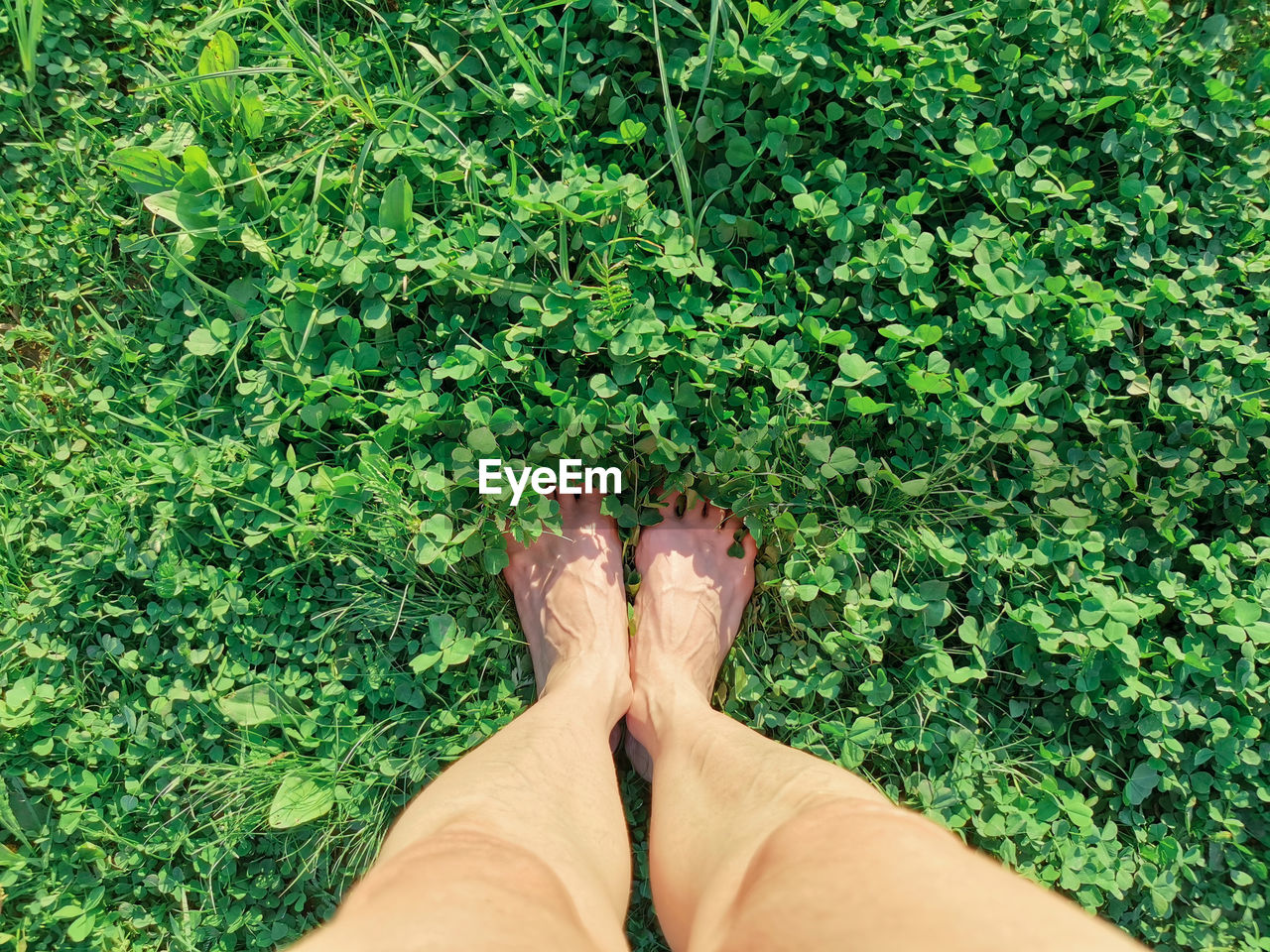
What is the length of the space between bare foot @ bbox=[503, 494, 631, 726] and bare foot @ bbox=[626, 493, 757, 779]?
69mm

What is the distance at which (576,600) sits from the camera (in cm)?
223

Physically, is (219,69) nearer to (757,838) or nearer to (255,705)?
(255,705)

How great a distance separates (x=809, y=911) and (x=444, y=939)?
1.80ft

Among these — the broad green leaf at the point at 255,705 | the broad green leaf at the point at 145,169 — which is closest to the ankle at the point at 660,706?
the broad green leaf at the point at 255,705

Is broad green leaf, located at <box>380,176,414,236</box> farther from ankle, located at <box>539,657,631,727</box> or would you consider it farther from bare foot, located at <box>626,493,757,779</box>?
ankle, located at <box>539,657,631,727</box>

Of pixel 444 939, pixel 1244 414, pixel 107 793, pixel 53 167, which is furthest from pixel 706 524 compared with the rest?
pixel 53 167

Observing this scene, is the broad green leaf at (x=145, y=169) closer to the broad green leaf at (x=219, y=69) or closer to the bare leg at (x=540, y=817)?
the broad green leaf at (x=219, y=69)

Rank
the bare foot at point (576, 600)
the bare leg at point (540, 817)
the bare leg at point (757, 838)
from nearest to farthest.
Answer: the bare leg at point (757, 838)
the bare leg at point (540, 817)
the bare foot at point (576, 600)

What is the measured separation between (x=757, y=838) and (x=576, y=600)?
94cm

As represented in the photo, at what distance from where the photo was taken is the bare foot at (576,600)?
7.15 feet

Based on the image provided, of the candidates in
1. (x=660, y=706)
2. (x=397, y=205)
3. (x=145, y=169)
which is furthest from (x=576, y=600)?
(x=145, y=169)

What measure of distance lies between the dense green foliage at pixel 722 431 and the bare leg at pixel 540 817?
19 cm

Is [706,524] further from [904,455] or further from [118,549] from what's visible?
[118,549]

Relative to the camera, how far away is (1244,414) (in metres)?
2.13
